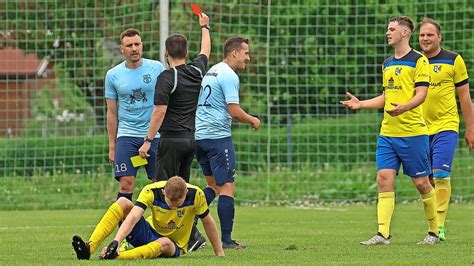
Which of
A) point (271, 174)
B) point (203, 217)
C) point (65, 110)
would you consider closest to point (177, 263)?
point (203, 217)

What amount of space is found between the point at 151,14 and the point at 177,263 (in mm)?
11140

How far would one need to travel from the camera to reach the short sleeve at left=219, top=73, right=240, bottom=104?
10.9 m

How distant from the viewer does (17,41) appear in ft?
65.2

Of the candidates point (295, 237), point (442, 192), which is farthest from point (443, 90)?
point (295, 237)

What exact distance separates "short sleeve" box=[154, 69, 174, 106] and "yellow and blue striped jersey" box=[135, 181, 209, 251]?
82 cm

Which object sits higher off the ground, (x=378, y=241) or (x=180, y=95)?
(x=180, y=95)

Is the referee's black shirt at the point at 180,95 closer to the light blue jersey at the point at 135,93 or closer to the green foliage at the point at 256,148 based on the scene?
the light blue jersey at the point at 135,93

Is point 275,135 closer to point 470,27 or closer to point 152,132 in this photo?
point 470,27

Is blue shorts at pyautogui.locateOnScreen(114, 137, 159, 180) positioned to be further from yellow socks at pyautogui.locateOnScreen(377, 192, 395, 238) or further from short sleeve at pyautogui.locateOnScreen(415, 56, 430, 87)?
short sleeve at pyautogui.locateOnScreen(415, 56, 430, 87)

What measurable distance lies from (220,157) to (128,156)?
86 centimetres

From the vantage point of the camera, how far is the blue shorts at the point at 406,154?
431 inches

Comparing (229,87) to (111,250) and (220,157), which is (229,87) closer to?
(220,157)

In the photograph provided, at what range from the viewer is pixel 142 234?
9367 mm

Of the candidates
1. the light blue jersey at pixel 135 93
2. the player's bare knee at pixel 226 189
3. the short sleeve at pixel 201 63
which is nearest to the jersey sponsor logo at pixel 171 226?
the short sleeve at pixel 201 63
